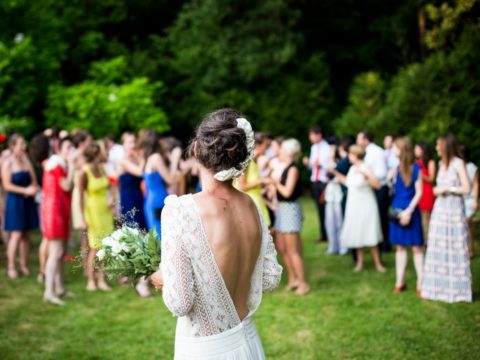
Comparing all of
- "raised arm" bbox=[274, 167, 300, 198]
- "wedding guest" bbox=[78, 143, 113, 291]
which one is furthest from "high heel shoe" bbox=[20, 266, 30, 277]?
"raised arm" bbox=[274, 167, 300, 198]

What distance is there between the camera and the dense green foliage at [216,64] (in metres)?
17.5

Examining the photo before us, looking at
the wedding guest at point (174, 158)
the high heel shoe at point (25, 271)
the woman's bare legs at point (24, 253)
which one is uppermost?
the wedding guest at point (174, 158)

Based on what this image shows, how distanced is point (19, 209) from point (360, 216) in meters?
5.11

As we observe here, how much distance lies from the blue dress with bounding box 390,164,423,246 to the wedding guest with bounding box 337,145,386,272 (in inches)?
40.6

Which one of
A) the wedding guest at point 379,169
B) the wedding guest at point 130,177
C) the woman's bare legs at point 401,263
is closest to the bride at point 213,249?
the woman's bare legs at point 401,263

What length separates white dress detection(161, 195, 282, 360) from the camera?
8.71ft

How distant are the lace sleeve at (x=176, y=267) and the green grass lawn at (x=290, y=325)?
9.63 ft

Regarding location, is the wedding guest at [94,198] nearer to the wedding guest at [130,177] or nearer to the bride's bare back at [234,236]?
the wedding guest at [130,177]

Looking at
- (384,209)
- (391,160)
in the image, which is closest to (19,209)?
(384,209)

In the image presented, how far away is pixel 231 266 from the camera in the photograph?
2768mm

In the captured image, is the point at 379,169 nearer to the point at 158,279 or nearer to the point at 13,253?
the point at 13,253

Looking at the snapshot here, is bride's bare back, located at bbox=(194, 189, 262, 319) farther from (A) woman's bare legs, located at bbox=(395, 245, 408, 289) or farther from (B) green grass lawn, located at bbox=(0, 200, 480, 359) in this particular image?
(A) woman's bare legs, located at bbox=(395, 245, 408, 289)

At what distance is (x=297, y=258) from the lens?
747 cm

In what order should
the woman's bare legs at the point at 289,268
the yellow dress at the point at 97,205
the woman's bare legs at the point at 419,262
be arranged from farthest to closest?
the woman's bare legs at the point at 289,268 → the yellow dress at the point at 97,205 → the woman's bare legs at the point at 419,262
